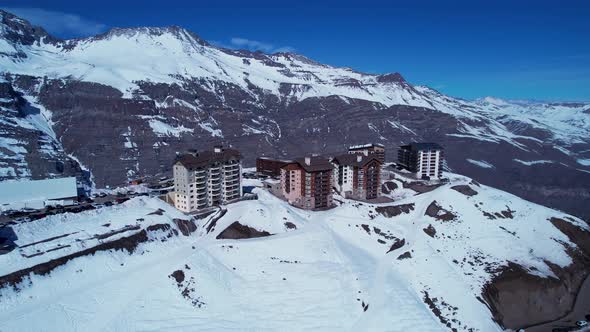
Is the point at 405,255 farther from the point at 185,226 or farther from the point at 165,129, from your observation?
the point at 165,129

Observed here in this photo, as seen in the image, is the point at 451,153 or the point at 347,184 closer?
the point at 347,184

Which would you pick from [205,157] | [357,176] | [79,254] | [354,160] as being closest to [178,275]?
[79,254]

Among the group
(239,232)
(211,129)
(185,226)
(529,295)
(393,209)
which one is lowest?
(529,295)

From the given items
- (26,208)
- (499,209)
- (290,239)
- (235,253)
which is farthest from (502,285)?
(26,208)

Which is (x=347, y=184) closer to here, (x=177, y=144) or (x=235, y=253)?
(x=235, y=253)

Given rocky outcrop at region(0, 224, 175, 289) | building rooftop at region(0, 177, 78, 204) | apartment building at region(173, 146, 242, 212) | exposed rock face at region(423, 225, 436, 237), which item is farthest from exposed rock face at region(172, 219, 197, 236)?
exposed rock face at region(423, 225, 436, 237)

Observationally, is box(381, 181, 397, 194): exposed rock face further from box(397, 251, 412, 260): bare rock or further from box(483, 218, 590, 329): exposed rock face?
box(483, 218, 590, 329): exposed rock face
